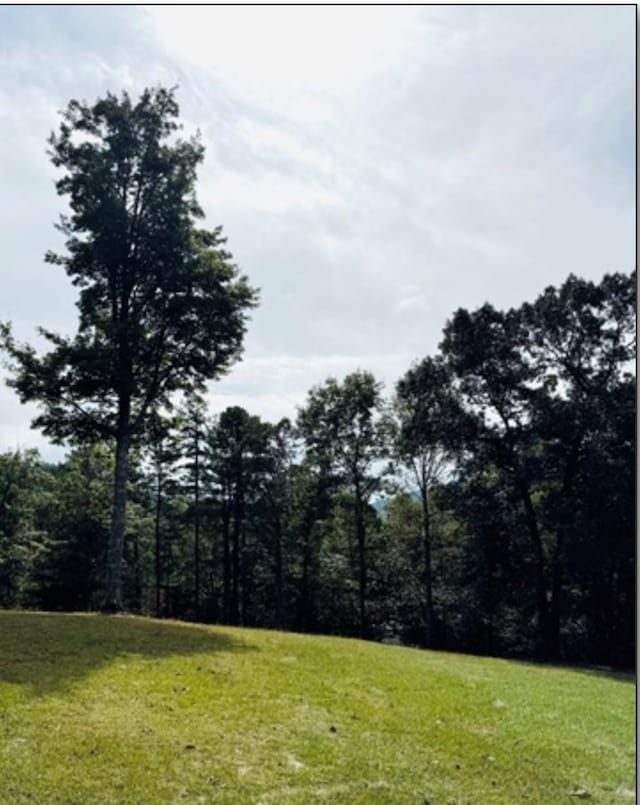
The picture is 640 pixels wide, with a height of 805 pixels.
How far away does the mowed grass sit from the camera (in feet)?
17.7

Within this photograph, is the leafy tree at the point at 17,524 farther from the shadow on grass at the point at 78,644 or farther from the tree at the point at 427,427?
the shadow on grass at the point at 78,644

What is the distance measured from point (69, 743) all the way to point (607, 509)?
65.2 ft

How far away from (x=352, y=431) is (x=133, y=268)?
54.2 ft

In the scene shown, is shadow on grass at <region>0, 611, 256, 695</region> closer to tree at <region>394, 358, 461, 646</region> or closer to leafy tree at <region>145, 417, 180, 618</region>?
tree at <region>394, 358, 461, 646</region>

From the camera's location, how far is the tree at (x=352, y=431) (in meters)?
31.6

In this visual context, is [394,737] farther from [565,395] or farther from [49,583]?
[49,583]

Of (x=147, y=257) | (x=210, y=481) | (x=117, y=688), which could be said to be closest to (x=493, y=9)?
(x=117, y=688)

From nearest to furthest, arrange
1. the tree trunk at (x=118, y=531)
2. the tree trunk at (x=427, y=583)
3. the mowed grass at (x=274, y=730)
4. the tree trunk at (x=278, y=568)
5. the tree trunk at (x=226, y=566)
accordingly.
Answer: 1. the mowed grass at (x=274, y=730)
2. the tree trunk at (x=118, y=531)
3. the tree trunk at (x=427, y=583)
4. the tree trunk at (x=278, y=568)
5. the tree trunk at (x=226, y=566)

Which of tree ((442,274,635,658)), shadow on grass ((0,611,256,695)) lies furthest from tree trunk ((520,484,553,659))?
shadow on grass ((0,611,256,695))

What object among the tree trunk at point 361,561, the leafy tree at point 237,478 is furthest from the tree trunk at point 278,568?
the tree trunk at point 361,561

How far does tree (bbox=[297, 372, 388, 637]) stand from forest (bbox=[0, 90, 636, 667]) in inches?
4.5

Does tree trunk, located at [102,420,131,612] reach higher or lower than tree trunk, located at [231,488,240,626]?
higher

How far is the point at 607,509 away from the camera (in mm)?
21672

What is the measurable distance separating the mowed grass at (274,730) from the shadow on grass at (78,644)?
48 mm
